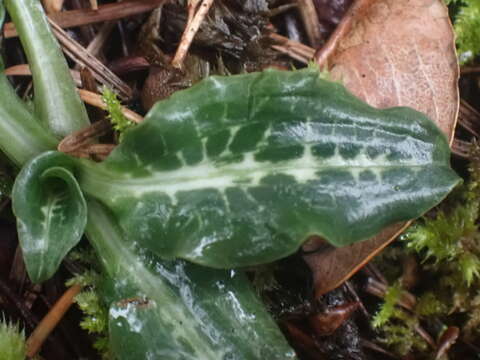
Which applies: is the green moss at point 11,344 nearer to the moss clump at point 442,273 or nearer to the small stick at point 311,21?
the moss clump at point 442,273

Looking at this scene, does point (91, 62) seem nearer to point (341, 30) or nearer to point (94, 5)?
point (94, 5)

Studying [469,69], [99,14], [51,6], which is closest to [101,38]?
[99,14]

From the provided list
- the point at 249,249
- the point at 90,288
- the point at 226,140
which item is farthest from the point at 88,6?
the point at 249,249

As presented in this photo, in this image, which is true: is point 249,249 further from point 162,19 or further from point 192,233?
point 162,19

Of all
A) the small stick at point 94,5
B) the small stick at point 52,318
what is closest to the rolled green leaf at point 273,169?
the small stick at point 52,318

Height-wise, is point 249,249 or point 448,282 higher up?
point 249,249

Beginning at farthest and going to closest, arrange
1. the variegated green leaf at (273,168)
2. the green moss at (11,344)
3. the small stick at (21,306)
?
1. the small stick at (21,306)
2. the green moss at (11,344)
3. the variegated green leaf at (273,168)

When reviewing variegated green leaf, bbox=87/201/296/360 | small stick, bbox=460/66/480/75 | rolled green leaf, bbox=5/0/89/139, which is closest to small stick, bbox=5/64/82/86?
rolled green leaf, bbox=5/0/89/139
